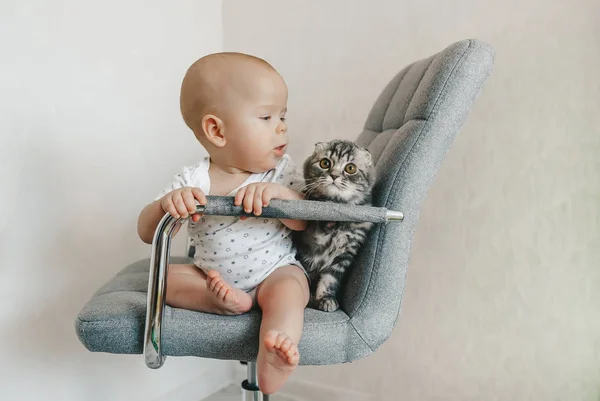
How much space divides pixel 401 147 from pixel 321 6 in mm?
984

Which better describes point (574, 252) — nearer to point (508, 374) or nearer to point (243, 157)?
point (508, 374)

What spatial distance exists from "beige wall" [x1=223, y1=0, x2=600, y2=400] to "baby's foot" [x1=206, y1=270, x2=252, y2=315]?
2.68 ft

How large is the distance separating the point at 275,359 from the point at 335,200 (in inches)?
12.8

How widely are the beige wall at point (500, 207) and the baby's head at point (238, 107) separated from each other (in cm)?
67

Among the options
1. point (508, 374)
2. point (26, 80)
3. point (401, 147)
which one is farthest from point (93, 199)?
point (508, 374)

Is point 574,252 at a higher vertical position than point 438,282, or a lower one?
higher

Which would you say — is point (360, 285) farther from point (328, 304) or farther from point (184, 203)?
point (184, 203)

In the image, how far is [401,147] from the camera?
97 cm

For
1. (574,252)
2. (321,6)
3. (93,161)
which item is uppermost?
(321,6)

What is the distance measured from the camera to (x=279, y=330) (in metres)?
0.81

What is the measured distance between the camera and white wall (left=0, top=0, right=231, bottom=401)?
1294mm

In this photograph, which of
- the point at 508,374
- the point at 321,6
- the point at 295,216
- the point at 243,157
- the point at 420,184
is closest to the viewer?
the point at 295,216

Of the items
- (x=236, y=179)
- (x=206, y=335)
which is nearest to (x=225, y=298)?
(x=206, y=335)

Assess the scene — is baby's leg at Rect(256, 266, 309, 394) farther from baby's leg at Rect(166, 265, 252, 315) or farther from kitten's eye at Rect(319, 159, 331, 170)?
kitten's eye at Rect(319, 159, 331, 170)
